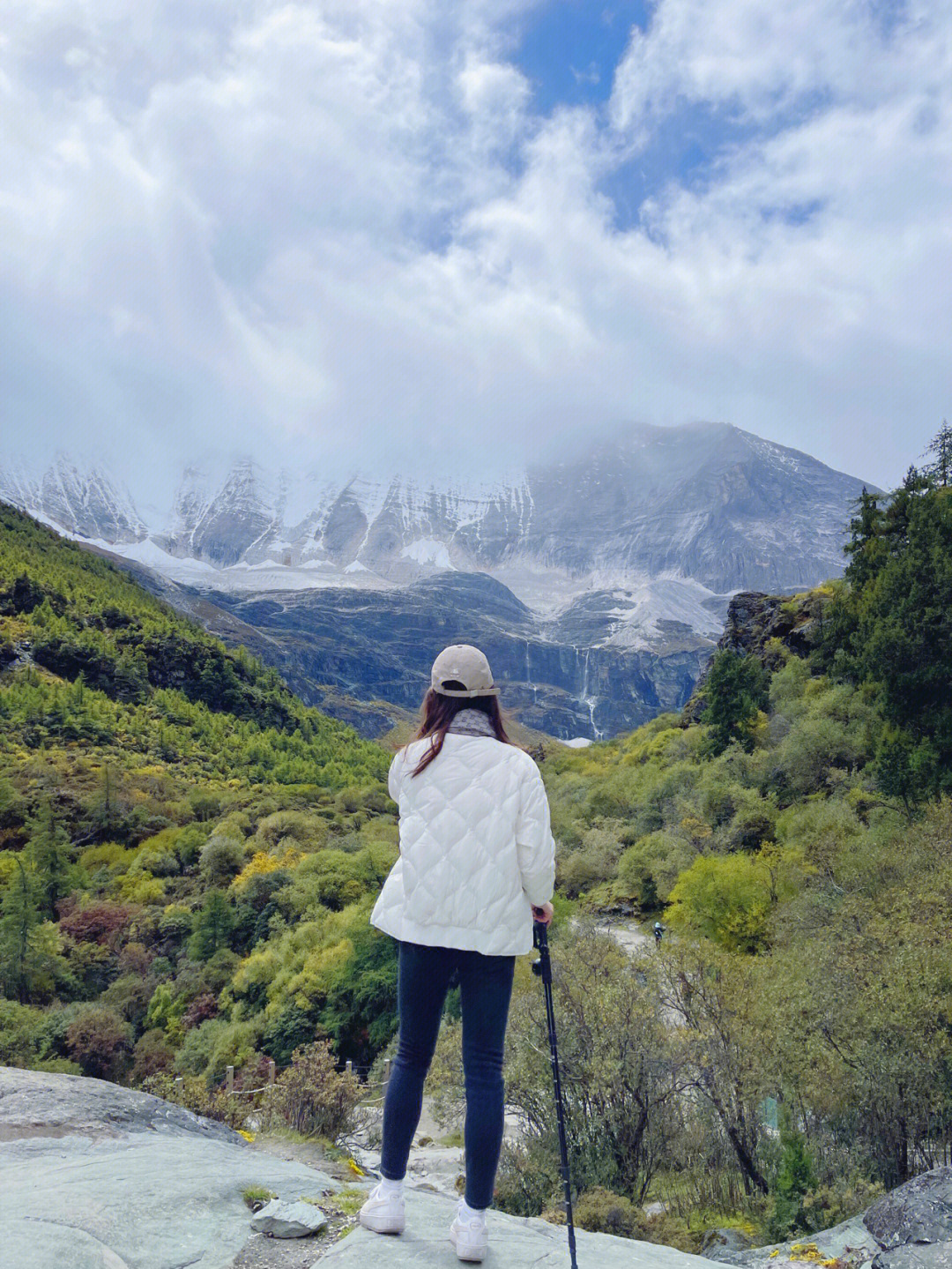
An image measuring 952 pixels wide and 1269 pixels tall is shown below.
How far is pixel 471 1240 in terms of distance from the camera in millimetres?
3637

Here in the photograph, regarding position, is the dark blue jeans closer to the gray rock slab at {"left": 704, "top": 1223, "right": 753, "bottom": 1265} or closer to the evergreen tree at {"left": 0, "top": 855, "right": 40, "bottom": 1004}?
the gray rock slab at {"left": 704, "top": 1223, "right": 753, "bottom": 1265}

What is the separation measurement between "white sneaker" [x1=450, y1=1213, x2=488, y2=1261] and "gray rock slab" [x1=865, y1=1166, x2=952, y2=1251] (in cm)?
438

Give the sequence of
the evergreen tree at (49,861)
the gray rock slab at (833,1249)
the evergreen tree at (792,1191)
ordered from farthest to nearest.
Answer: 1. the evergreen tree at (49,861)
2. the evergreen tree at (792,1191)
3. the gray rock slab at (833,1249)

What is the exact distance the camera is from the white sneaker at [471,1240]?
143 inches

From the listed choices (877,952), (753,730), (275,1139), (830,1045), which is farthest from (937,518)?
(275,1139)

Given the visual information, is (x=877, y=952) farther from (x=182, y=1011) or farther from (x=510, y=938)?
(x=182, y=1011)

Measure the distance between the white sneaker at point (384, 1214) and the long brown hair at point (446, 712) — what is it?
2.35m

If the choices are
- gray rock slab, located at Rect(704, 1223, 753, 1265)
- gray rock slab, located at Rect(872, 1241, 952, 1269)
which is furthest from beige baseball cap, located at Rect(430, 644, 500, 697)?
gray rock slab, located at Rect(704, 1223, 753, 1265)

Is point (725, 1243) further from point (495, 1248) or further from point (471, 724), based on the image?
point (471, 724)

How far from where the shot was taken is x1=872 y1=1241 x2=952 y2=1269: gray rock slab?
511 centimetres

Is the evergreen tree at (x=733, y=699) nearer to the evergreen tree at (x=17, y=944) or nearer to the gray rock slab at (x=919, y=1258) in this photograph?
the evergreen tree at (x=17, y=944)

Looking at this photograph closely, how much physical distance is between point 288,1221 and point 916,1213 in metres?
5.73

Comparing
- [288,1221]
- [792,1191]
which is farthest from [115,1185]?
[792,1191]

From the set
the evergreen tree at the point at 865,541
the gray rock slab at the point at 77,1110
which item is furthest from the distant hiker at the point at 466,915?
the evergreen tree at the point at 865,541
